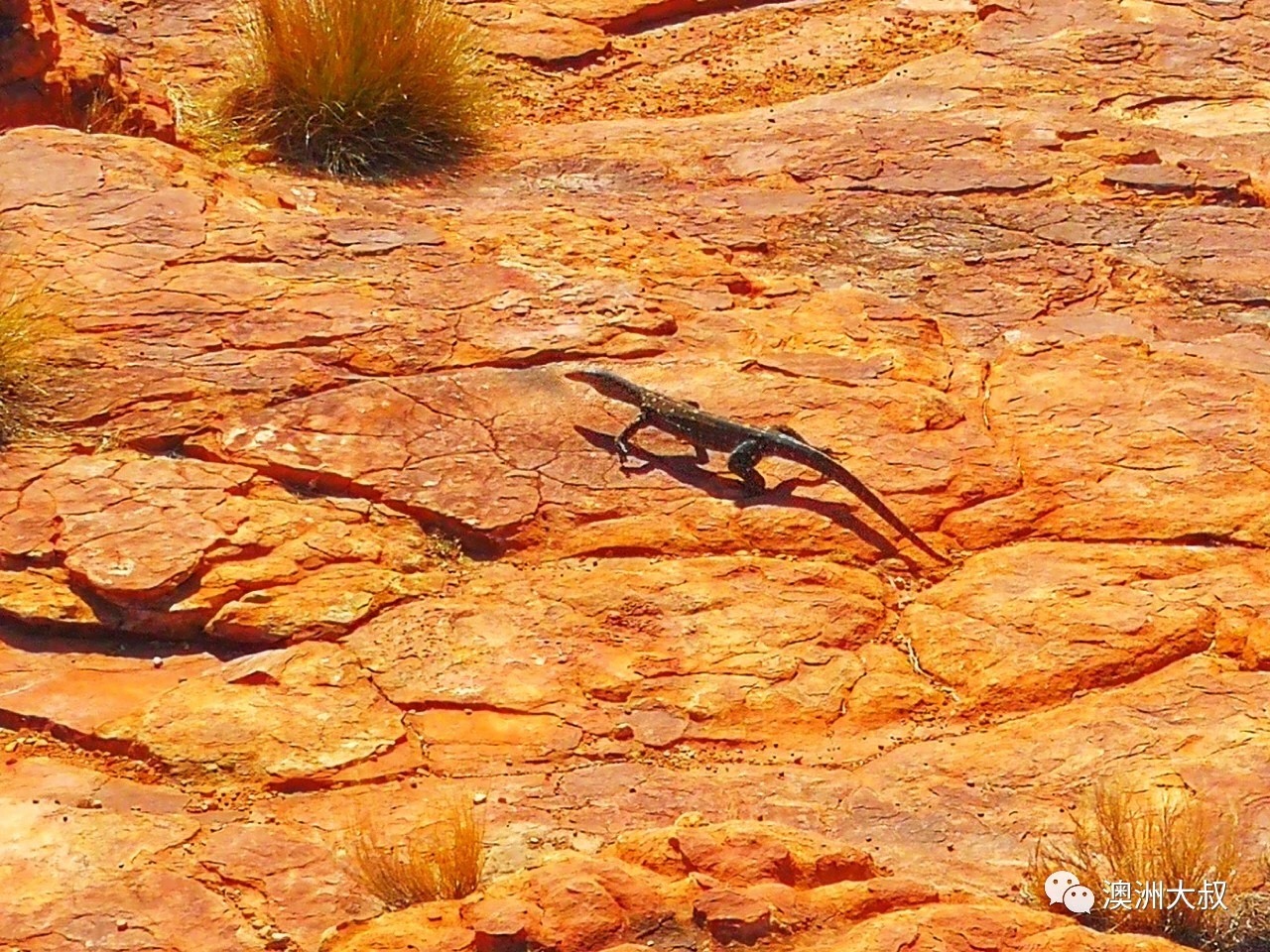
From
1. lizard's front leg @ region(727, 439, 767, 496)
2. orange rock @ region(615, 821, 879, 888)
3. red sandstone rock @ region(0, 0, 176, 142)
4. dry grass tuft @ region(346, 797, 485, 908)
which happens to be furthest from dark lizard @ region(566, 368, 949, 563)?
red sandstone rock @ region(0, 0, 176, 142)

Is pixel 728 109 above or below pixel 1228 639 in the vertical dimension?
above

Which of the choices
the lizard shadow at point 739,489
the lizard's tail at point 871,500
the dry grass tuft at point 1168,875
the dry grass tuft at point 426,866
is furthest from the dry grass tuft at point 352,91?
the dry grass tuft at point 1168,875

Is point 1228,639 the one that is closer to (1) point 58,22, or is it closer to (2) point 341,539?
(2) point 341,539

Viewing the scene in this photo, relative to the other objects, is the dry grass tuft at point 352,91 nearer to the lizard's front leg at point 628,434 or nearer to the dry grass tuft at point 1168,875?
the lizard's front leg at point 628,434

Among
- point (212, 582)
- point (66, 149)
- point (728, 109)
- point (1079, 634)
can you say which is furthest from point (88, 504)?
point (728, 109)

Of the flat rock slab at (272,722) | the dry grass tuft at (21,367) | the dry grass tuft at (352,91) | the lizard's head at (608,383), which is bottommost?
the flat rock slab at (272,722)

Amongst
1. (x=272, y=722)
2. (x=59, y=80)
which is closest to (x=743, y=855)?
(x=272, y=722)

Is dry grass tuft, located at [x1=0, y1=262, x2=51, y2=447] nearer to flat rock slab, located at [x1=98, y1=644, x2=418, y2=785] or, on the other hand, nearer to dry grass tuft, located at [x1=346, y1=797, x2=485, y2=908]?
flat rock slab, located at [x1=98, y1=644, x2=418, y2=785]
